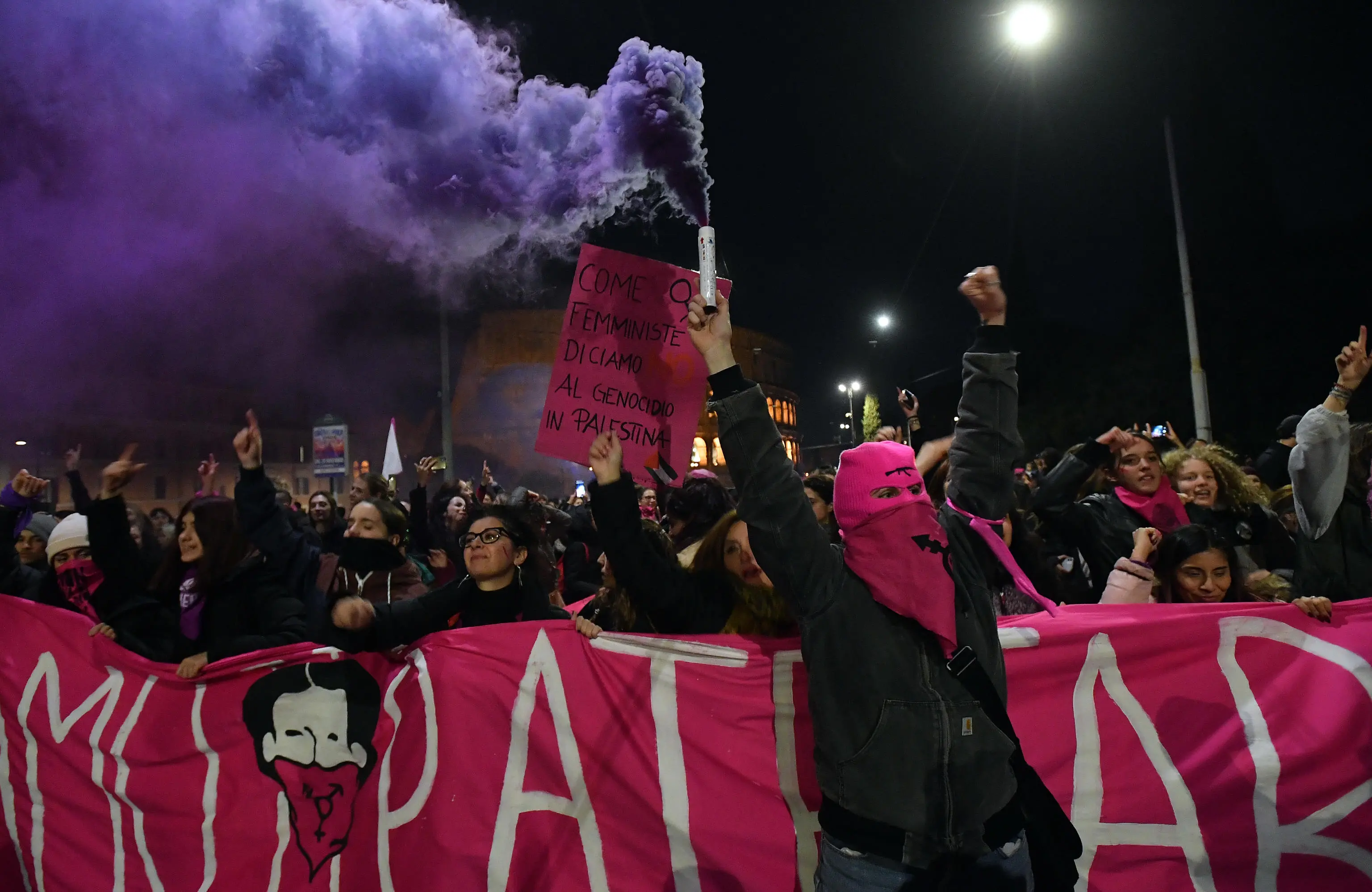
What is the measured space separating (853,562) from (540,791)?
5.48 ft

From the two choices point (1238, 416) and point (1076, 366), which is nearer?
point (1238, 416)

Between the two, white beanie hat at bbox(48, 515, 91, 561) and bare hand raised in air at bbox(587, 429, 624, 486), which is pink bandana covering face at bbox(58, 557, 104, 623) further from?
bare hand raised in air at bbox(587, 429, 624, 486)

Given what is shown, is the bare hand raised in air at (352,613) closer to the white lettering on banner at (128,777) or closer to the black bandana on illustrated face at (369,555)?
the black bandana on illustrated face at (369,555)

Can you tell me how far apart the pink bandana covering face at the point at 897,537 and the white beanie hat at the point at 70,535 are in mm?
3857

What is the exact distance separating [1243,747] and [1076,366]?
2790 centimetres

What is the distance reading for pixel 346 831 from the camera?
319 centimetres

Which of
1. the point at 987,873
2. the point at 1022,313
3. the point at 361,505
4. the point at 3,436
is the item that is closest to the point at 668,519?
the point at 361,505

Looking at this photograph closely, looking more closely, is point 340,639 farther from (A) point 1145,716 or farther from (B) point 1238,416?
(B) point 1238,416

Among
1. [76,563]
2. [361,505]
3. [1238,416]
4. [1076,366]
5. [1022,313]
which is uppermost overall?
[1022,313]

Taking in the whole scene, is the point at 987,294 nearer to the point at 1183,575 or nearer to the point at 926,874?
the point at 926,874

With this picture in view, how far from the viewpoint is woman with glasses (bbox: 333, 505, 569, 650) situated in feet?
11.1

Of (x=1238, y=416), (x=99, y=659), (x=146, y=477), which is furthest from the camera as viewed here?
(x=146, y=477)

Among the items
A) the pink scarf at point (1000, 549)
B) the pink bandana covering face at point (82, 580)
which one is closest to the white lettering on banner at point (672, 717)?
the pink scarf at point (1000, 549)

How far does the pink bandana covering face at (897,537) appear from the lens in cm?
198
